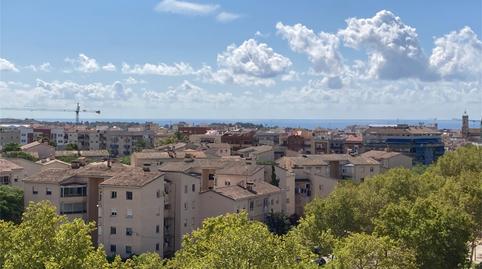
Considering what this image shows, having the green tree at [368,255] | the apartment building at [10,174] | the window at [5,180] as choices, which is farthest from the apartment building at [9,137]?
the green tree at [368,255]

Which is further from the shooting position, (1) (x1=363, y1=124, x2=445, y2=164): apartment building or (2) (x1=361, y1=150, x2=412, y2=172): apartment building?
(1) (x1=363, y1=124, x2=445, y2=164): apartment building

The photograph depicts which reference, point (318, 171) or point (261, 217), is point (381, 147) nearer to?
point (318, 171)

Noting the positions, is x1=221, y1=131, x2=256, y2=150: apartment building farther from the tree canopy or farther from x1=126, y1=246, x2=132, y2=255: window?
x1=126, y1=246, x2=132, y2=255: window

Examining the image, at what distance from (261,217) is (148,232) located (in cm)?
1509

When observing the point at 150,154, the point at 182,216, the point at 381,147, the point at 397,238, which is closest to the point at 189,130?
the point at 381,147

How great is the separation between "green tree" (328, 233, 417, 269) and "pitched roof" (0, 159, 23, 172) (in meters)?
48.7

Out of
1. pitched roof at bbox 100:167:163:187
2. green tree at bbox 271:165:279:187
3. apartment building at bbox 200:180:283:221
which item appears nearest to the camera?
pitched roof at bbox 100:167:163:187

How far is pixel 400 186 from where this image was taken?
184 feet

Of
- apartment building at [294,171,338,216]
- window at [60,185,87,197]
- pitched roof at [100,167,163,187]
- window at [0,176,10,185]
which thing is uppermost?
pitched roof at [100,167,163,187]

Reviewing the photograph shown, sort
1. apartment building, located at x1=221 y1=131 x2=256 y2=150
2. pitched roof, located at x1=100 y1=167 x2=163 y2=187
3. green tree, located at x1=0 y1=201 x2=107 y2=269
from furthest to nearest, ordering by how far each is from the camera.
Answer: apartment building, located at x1=221 y1=131 x2=256 y2=150
pitched roof, located at x1=100 y1=167 x2=163 y2=187
green tree, located at x1=0 y1=201 x2=107 y2=269

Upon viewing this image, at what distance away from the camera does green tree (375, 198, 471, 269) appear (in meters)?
38.8

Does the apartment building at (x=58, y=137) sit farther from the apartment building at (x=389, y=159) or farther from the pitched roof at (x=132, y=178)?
the pitched roof at (x=132, y=178)

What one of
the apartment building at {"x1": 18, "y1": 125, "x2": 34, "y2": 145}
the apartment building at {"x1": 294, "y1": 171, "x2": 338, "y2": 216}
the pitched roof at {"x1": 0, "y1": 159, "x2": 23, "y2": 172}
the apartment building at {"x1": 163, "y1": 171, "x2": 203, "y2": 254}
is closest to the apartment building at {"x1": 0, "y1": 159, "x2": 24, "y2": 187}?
the pitched roof at {"x1": 0, "y1": 159, "x2": 23, "y2": 172}

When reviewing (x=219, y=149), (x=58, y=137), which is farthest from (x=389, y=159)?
(x=58, y=137)
